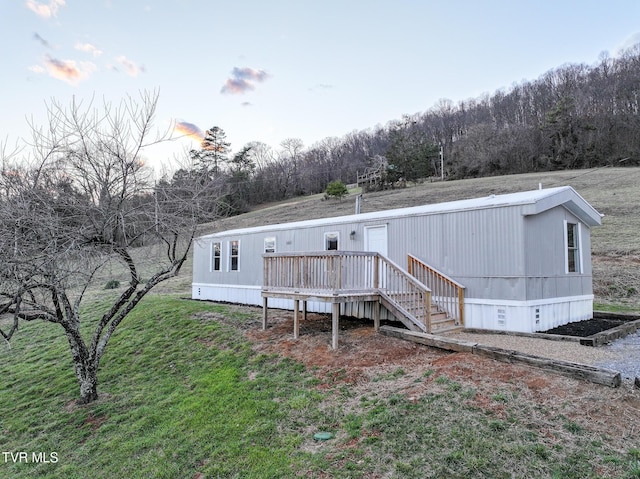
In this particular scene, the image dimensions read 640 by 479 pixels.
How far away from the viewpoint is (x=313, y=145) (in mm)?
61969

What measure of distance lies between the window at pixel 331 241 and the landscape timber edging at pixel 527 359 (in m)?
4.37

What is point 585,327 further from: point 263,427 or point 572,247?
point 263,427

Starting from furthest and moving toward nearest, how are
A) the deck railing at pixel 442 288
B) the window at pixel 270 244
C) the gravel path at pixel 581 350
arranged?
the window at pixel 270 244 < the deck railing at pixel 442 288 < the gravel path at pixel 581 350

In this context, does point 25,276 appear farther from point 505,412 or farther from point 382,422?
point 505,412

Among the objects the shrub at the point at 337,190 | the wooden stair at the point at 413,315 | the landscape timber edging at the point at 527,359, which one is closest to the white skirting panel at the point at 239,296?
the wooden stair at the point at 413,315

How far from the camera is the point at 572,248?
970 cm

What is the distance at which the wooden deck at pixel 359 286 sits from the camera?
7.93m

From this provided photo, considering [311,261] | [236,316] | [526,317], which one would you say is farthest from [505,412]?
[236,316]

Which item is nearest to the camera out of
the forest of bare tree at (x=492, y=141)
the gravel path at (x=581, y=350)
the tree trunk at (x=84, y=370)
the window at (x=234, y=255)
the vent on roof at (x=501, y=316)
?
the gravel path at (x=581, y=350)

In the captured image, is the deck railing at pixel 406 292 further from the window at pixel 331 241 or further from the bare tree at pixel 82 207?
the bare tree at pixel 82 207

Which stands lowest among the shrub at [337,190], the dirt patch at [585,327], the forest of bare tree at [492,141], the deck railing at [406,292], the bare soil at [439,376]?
the bare soil at [439,376]

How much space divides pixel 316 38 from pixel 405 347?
1236 cm

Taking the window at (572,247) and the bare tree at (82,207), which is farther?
the window at (572,247)

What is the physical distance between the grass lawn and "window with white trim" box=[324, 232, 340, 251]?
4.00 metres
